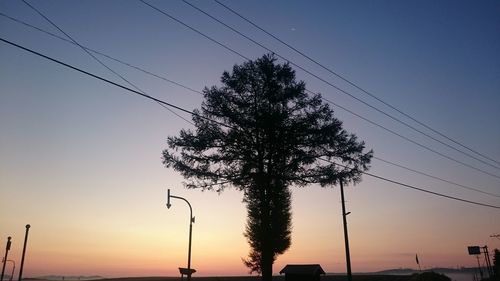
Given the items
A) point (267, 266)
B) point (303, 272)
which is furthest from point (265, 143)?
point (303, 272)

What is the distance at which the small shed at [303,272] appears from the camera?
3844cm

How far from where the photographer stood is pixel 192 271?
28.0 metres

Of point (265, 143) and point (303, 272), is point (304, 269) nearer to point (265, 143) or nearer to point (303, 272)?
point (303, 272)

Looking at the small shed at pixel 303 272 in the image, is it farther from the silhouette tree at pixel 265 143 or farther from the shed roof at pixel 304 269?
the silhouette tree at pixel 265 143

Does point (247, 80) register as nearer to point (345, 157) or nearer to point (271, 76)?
point (271, 76)

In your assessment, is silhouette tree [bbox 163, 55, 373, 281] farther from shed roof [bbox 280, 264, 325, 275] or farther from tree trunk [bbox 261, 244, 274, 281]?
shed roof [bbox 280, 264, 325, 275]

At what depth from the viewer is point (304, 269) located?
128 feet

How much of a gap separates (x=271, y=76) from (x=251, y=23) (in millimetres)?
7792

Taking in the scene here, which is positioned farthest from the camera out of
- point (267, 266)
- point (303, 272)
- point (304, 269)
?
point (304, 269)

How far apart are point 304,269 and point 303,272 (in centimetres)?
41

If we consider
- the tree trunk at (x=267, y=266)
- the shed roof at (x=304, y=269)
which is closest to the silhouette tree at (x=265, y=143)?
the tree trunk at (x=267, y=266)

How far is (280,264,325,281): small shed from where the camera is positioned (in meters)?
38.4

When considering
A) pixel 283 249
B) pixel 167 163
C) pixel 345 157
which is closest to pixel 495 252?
pixel 283 249

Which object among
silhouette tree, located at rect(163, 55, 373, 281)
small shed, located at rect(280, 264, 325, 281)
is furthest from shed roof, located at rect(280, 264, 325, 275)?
silhouette tree, located at rect(163, 55, 373, 281)
